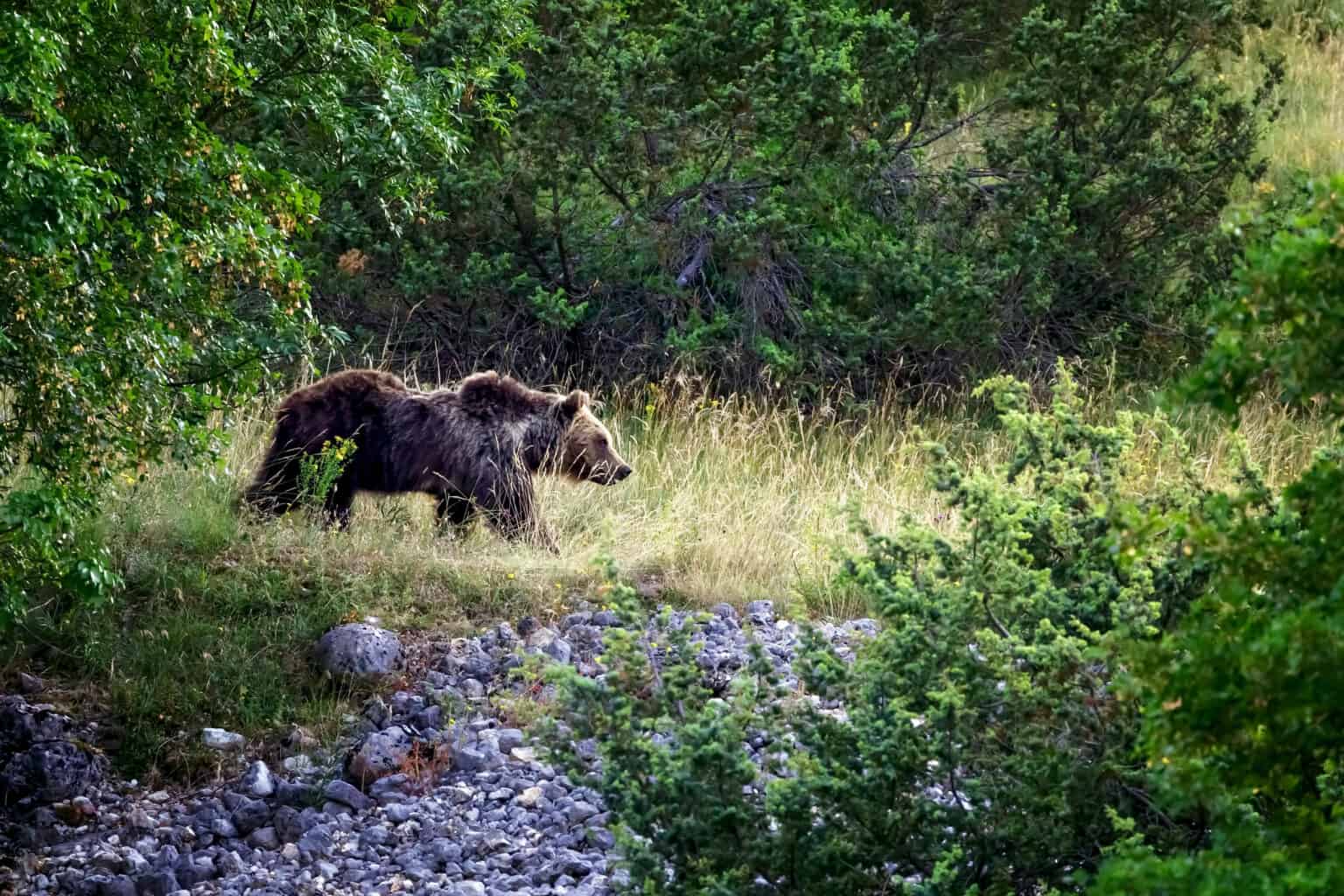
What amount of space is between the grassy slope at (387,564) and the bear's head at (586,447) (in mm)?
200

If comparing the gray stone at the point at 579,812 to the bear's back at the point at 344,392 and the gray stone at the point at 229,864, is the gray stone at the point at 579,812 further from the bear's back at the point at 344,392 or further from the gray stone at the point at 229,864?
the bear's back at the point at 344,392

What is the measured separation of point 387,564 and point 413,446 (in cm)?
130

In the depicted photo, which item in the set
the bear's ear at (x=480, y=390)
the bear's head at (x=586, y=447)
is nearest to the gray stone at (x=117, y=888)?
the bear's ear at (x=480, y=390)

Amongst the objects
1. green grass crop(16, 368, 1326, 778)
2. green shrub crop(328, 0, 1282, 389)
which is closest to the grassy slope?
green grass crop(16, 368, 1326, 778)

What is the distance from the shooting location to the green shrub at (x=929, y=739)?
430 centimetres

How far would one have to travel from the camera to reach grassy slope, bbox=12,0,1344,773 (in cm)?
770

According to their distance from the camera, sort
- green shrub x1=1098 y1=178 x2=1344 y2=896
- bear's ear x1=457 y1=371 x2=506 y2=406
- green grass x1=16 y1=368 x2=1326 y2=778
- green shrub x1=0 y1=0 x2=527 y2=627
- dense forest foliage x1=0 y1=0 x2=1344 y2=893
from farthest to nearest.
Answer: bear's ear x1=457 y1=371 x2=506 y2=406 < green grass x1=16 y1=368 x2=1326 y2=778 < green shrub x1=0 y1=0 x2=527 y2=627 < dense forest foliage x1=0 y1=0 x2=1344 y2=893 < green shrub x1=1098 y1=178 x2=1344 y2=896

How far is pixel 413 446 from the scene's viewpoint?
9812 millimetres

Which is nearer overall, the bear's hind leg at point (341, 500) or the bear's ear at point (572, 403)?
the bear's hind leg at point (341, 500)

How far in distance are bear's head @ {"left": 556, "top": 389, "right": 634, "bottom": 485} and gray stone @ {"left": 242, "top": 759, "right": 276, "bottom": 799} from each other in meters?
3.68

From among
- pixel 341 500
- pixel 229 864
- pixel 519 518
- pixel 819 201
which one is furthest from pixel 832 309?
pixel 229 864

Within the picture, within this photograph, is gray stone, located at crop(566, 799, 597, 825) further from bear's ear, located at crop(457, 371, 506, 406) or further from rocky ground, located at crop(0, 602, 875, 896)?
bear's ear, located at crop(457, 371, 506, 406)

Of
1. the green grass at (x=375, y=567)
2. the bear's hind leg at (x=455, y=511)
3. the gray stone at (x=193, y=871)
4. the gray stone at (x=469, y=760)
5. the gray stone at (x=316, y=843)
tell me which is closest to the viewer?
the gray stone at (x=193, y=871)

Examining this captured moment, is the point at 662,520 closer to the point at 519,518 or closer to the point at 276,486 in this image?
the point at 519,518
